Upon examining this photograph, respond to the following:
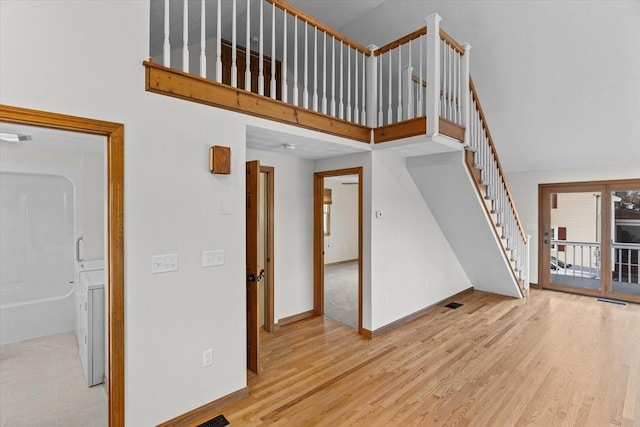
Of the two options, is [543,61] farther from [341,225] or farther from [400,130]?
[341,225]

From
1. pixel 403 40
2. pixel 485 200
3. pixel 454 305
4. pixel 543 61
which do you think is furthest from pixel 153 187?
pixel 454 305

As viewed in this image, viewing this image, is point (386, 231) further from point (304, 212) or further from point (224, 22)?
point (224, 22)

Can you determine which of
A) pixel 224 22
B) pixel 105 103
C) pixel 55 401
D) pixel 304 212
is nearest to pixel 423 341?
pixel 304 212

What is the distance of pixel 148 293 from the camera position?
2.12 meters

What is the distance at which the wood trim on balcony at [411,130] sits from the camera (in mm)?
3160

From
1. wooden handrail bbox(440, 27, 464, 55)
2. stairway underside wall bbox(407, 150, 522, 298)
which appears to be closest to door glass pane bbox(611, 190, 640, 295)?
stairway underside wall bbox(407, 150, 522, 298)

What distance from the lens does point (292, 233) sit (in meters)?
4.24

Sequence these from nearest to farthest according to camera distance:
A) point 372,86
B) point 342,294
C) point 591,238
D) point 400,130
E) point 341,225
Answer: point 400,130
point 372,86
point 591,238
point 342,294
point 341,225

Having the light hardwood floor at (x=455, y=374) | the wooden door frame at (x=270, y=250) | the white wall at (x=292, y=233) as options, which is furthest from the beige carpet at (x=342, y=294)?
the wooden door frame at (x=270, y=250)

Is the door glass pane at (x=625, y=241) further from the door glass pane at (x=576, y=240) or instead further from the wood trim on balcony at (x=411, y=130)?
the wood trim on balcony at (x=411, y=130)

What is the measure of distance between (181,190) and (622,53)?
184 inches

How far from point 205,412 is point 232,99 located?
2413 mm

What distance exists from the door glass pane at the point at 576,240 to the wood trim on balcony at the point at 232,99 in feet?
16.0

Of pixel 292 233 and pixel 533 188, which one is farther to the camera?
pixel 533 188
